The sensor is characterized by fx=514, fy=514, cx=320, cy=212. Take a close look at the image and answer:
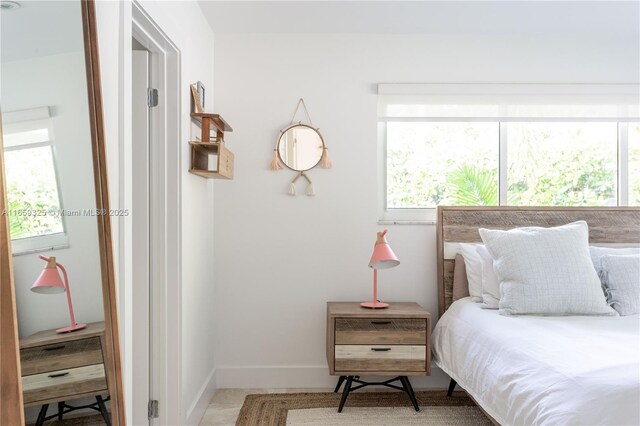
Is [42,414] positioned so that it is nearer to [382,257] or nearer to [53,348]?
[53,348]

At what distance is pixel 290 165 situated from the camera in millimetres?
3371

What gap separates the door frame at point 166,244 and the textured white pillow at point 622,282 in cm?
227

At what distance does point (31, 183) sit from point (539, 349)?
1850 mm

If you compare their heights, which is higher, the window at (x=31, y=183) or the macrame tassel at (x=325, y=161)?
the macrame tassel at (x=325, y=161)

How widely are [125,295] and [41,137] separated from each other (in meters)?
0.70

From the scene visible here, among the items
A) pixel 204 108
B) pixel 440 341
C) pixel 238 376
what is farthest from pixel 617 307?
pixel 204 108

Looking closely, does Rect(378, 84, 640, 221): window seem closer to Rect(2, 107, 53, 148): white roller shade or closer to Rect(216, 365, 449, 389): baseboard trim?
Rect(216, 365, 449, 389): baseboard trim

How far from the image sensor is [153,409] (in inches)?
101

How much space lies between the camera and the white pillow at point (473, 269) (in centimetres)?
302

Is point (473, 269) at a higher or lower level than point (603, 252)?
lower

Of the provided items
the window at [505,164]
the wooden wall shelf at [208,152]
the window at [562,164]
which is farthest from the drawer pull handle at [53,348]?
the window at [562,164]

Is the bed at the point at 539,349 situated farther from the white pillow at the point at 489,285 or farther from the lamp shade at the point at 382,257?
the lamp shade at the point at 382,257

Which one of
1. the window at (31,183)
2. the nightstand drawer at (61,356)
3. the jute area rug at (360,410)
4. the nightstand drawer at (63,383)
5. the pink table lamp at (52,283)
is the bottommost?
the jute area rug at (360,410)

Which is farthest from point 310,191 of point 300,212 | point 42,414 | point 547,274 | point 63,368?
point 42,414
